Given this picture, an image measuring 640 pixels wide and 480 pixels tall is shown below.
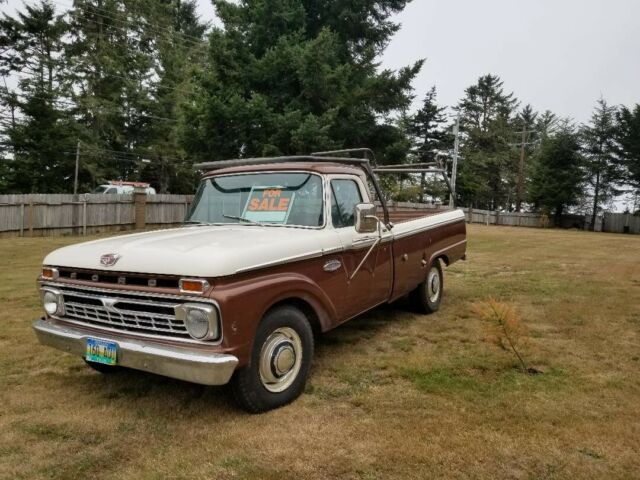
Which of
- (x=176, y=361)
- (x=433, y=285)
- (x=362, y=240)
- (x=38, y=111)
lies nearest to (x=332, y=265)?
(x=362, y=240)

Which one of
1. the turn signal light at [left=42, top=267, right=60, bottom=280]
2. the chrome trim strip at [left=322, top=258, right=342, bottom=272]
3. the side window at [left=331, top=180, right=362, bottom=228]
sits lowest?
the turn signal light at [left=42, top=267, right=60, bottom=280]

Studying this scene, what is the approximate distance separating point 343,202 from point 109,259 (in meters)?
2.25

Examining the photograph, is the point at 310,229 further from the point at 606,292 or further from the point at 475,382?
the point at 606,292

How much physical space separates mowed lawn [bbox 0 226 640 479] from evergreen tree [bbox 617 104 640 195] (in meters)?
44.0

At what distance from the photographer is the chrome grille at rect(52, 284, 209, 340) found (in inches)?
128

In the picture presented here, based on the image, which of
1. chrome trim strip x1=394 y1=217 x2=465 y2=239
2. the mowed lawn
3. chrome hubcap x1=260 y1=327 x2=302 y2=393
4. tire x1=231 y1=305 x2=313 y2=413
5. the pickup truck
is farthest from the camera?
chrome trim strip x1=394 y1=217 x2=465 y2=239

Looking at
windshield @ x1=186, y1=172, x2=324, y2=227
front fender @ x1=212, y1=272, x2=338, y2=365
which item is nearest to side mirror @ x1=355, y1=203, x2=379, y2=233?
windshield @ x1=186, y1=172, x2=324, y2=227

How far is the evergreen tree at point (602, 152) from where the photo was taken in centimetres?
4438

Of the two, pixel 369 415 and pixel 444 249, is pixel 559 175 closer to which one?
pixel 444 249

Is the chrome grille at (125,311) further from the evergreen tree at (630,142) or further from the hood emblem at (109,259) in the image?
the evergreen tree at (630,142)

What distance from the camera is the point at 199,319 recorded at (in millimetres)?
3146

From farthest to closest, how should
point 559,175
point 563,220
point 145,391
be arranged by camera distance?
1. point 563,220
2. point 559,175
3. point 145,391

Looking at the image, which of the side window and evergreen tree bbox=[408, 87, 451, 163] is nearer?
the side window

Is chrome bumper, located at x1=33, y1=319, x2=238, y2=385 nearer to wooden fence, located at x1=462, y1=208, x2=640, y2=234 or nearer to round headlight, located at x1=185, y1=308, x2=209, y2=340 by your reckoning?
round headlight, located at x1=185, y1=308, x2=209, y2=340
